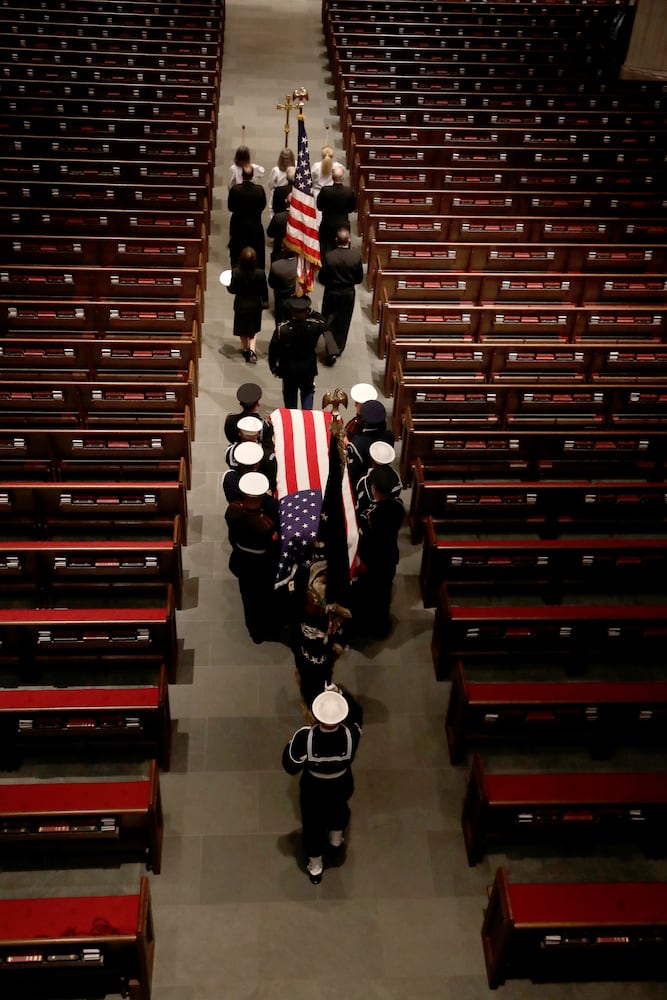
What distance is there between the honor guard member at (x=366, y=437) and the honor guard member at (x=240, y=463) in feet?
2.09

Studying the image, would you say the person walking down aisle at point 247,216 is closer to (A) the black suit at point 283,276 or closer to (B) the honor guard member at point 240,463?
(A) the black suit at point 283,276

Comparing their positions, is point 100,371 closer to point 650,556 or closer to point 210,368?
point 210,368

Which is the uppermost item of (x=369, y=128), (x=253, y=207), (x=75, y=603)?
(x=369, y=128)

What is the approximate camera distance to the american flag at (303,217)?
8.34 metres

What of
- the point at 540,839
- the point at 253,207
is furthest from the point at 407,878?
the point at 253,207

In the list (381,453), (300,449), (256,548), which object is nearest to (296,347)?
(300,449)

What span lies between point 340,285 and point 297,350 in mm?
1245

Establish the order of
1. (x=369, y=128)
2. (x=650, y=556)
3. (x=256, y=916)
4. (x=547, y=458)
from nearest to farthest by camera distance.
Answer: (x=256, y=916) < (x=650, y=556) < (x=547, y=458) < (x=369, y=128)

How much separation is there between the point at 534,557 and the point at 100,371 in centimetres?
387

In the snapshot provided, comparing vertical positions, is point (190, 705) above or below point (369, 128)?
below

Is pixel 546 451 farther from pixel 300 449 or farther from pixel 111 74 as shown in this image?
pixel 111 74

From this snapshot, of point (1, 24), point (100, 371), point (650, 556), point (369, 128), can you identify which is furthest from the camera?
point (1, 24)

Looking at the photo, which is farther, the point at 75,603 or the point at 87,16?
the point at 87,16

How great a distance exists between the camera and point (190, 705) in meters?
6.09
